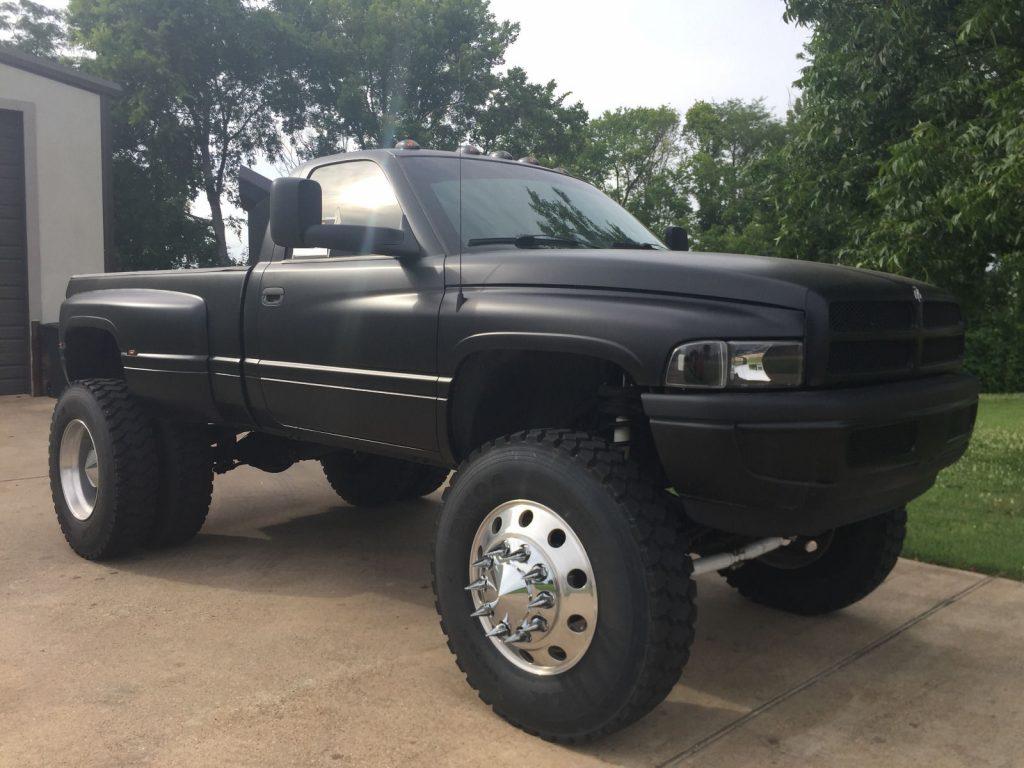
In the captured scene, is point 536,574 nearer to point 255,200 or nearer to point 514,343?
point 514,343

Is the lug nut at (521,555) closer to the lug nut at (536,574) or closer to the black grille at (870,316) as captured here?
the lug nut at (536,574)

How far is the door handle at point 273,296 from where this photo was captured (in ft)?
13.9

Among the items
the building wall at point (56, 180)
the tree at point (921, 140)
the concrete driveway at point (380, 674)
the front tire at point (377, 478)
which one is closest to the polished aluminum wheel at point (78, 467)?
the concrete driveway at point (380, 674)

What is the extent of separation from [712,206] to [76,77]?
136ft

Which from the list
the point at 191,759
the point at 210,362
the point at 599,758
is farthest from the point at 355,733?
the point at 210,362

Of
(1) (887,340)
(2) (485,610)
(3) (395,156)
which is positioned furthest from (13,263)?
(1) (887,340)

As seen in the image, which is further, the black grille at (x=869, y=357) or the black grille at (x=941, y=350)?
the black grille at (x=941, y=350)

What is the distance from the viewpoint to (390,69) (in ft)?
106

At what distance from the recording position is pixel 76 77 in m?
13.5

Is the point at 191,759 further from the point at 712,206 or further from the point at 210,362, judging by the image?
the point at 712,206

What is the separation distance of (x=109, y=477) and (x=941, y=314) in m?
3.98

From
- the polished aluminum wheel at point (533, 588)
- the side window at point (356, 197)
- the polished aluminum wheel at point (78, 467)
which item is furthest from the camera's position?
the polished aluminum wheel at point (78, 467)

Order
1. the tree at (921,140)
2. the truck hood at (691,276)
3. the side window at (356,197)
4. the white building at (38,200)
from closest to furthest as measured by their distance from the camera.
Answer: the truck hood at (691,276) < the side window at (356,197) < the tree at (921,140) < the white building at (38,200)

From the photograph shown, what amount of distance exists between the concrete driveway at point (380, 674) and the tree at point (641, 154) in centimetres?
4775
